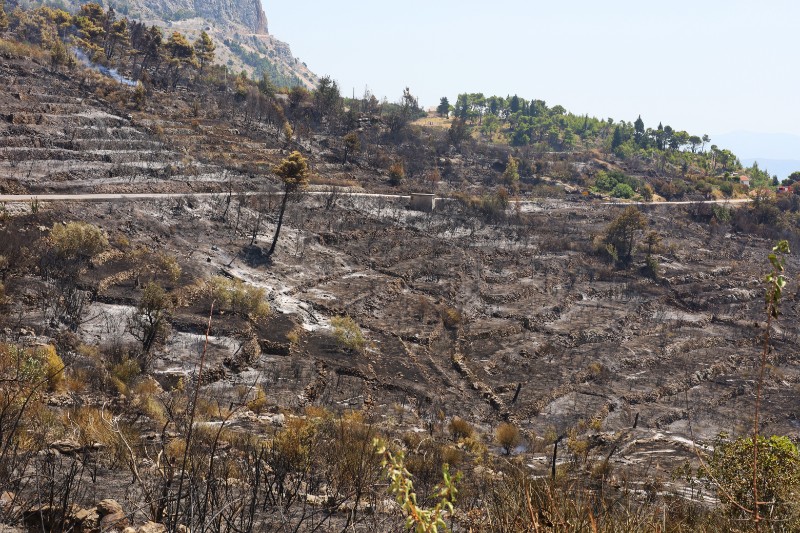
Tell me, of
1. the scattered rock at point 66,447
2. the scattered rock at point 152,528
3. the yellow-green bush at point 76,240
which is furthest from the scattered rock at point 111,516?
the yellow-green bush at point 76,240

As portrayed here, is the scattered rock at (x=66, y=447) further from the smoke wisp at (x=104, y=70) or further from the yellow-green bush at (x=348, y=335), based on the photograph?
the smoke wisp at (x=104, y=70)

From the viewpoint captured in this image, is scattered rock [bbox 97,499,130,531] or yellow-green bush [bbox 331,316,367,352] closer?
scattered rock [bbox 97,499,130,531]

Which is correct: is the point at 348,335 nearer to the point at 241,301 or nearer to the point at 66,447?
the point at 241,301

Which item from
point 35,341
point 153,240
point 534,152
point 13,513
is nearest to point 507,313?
point 153,240

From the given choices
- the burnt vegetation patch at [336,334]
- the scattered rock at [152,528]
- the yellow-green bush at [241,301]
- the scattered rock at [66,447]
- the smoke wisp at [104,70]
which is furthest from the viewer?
the smoke wisp at [104,70]

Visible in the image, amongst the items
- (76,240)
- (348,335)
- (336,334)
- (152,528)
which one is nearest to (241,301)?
(336,334)

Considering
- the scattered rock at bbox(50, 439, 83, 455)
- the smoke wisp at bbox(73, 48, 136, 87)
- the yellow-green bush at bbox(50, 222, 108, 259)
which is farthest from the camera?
the smoke wisp at bbox(73, 48, 136, 87)

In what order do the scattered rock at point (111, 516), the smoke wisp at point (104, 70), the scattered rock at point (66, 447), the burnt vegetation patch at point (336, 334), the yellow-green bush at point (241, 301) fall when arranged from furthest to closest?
the smoke wisp at point (104, 70)
the yellow-green bush at point (241, 301)
the scattered rock at point (66, 447)
the burnt vegetation patch at point (336, 334)
the scattered rock at point (111, 516)

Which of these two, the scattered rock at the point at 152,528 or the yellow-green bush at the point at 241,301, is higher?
the scattered rock at the point at 152,528

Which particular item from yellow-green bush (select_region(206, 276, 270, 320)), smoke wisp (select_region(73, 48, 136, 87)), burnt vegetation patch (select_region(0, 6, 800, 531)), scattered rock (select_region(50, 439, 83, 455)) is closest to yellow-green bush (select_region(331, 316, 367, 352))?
burnt vegetation patch (select_region(0, 6, 800, 531))

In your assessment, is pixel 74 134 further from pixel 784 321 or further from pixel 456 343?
pixel 784 321

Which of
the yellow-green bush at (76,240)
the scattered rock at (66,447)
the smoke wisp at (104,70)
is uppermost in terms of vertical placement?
the smoke wisp at (104,70)

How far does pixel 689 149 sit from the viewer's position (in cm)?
11088

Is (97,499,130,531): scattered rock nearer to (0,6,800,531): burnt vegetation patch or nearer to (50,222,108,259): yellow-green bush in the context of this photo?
(0,6,800,531): burnt vegetation patch
